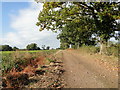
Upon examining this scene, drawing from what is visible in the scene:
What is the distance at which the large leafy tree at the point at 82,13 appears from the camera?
34.8ft

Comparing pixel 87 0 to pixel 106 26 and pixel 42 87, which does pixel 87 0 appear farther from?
pixel 42 87

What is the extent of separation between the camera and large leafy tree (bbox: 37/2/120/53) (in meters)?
10.6

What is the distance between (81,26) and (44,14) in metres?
5.30

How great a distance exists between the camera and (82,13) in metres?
12.9

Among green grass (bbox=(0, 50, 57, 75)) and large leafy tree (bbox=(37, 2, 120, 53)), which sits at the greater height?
large leafy tree (bbox=(37, 2, 120, 53))

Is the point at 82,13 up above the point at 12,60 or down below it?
above

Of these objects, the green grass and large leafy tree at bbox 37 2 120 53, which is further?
large leafy tree at bbox 37 2 120 53

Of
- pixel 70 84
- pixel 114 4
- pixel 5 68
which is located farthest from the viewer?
pixel 114 4

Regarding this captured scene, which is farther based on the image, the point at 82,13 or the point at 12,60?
the point at 82,13

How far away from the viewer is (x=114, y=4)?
11.1 meters

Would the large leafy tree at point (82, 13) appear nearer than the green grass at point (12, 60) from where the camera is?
No

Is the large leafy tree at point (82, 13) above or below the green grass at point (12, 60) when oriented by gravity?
above

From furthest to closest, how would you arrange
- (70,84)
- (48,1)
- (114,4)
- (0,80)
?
1. (114,4)
2. (48,1)
3. (0,80)
4. (70,84)

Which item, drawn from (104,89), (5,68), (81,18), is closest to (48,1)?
(81,18)
